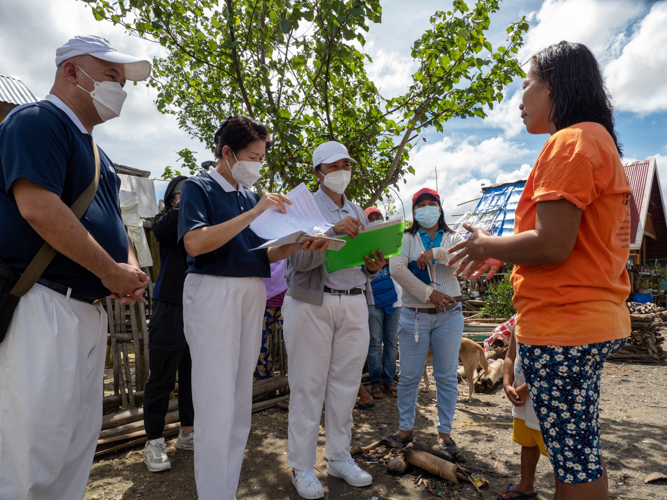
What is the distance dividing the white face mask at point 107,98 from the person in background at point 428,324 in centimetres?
238

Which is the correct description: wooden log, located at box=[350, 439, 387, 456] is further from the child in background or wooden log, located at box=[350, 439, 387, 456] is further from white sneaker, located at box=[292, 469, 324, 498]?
the child in background

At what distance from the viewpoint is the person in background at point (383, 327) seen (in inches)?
221

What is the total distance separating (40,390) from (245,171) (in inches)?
60.3

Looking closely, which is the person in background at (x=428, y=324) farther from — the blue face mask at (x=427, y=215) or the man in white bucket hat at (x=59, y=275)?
the man in white bucket hat at (x=59, y=275)

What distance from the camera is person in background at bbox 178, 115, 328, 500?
2.30m

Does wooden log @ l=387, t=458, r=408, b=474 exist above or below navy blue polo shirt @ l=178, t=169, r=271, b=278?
below

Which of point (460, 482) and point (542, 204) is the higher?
point (542, 204)

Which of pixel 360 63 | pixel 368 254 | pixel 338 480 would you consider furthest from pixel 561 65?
pixel 360 63

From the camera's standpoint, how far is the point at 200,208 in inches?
93.8

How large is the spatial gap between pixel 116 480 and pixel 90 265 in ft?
7.44

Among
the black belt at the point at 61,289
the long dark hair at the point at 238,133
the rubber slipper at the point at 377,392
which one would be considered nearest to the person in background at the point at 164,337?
the long dark hair at the point at 238,133

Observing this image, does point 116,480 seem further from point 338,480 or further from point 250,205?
point 250,205

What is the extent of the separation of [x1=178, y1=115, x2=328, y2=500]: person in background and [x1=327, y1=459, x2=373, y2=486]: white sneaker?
89cm

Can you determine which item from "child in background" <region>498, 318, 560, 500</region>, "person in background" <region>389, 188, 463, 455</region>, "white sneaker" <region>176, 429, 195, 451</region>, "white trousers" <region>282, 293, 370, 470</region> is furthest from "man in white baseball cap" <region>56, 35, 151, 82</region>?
"white sneaker" <region>176, 429, 195, 451</region>
